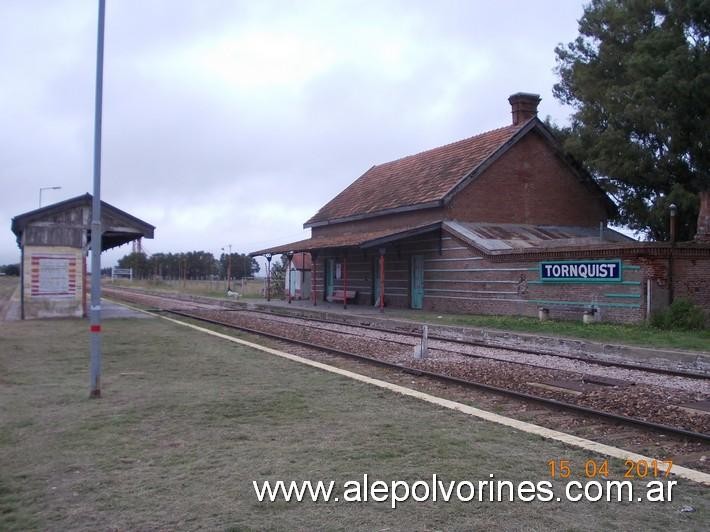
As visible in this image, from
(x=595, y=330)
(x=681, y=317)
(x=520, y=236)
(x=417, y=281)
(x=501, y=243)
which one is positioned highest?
(x=520, y=236)

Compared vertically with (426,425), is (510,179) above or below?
above

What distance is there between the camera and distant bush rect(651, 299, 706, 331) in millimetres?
17188

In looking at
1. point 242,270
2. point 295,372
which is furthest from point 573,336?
point 242,270

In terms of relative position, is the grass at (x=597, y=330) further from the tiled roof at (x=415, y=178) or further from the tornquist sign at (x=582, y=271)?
the tiled roof at (x=415, y=178)

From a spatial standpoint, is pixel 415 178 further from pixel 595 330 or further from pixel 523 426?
pixel 523 426

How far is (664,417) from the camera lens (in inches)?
308

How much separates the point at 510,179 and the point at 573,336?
13.2 m

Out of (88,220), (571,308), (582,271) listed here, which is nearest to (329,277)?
(88,220)

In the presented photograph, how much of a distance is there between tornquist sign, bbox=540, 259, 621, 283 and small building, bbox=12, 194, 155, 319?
14.3m

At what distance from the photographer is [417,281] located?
27859 mm

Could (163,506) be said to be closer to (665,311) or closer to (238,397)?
(238,397)

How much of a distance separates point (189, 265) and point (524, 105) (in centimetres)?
8601
